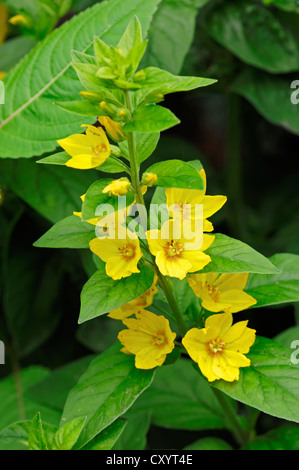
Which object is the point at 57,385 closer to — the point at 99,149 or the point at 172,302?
the point at 172,302

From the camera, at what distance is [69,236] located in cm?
63

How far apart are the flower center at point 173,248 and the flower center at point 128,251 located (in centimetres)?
4

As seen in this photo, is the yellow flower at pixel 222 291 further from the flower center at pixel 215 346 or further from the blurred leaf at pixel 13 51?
the blurred leaf at pixel 13 51

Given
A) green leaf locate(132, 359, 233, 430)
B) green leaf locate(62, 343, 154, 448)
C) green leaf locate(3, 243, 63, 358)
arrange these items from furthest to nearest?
green leaf locate(3, 243, 63, 358)
green leaf locate(132, 359, 233, 430)
green leaf locate(62, 343, 154, 448)

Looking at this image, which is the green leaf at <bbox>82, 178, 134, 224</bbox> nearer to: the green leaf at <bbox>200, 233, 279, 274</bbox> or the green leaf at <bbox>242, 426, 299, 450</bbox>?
the green leaf at <bbox>200, 233, 279, 274</bbox>

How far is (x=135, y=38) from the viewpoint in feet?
1.82

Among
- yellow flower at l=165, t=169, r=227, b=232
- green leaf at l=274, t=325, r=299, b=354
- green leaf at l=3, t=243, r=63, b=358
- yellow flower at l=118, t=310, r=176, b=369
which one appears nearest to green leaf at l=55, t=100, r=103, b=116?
yellow flower at l=165, t=169, r=227, b=232

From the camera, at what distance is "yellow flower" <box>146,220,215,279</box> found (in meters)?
0.55

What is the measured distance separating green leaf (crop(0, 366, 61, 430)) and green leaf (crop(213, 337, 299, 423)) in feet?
1.32

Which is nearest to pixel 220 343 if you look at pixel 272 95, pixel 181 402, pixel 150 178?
pixel 150 178

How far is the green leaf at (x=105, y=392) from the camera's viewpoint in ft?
2.01

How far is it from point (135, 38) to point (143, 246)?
221 millimetres

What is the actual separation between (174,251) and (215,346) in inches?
5.3

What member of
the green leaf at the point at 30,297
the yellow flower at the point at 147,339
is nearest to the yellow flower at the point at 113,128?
the yellow flower at the point at 147,339
